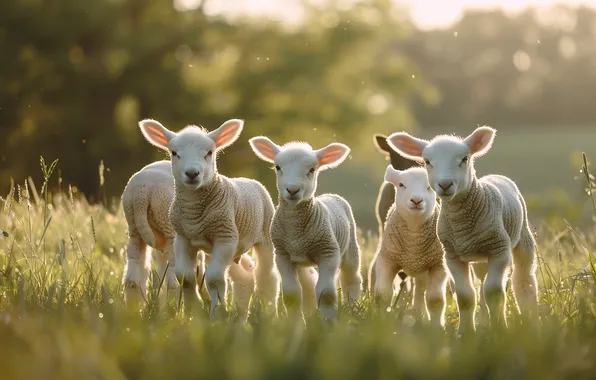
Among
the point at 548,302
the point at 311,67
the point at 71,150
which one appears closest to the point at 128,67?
the point at 71,150

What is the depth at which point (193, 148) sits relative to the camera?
4930 millimetres

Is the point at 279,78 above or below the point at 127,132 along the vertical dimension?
above

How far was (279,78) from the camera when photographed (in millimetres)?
22547

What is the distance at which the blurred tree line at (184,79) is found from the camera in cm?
1942

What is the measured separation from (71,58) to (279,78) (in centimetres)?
530

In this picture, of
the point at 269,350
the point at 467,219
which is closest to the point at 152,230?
the point at 467,219

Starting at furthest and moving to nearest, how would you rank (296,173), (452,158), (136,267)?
(136,267) → (296,173) → (452,158)

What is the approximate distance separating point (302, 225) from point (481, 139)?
1.08 metres

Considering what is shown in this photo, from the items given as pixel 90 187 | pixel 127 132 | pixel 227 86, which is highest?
pixel 227 86

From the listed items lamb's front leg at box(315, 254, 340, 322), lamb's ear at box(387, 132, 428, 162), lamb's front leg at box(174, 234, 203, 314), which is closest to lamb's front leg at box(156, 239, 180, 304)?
lamb's front leg at box(174, 234, 203, 314)

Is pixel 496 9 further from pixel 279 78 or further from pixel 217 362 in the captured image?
pixel 217 362

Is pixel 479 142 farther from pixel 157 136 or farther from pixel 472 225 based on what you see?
pixel 157 136

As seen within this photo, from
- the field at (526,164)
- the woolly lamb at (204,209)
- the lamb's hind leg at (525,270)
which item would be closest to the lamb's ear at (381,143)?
the woolly lamb at (204,209)

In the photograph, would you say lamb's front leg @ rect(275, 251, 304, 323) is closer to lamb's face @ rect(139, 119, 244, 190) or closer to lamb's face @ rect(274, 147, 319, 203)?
lamb's face @ rect(274, 147, 319, 203)
